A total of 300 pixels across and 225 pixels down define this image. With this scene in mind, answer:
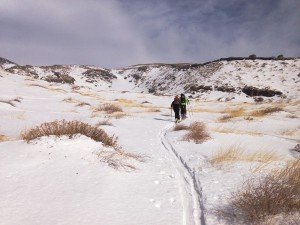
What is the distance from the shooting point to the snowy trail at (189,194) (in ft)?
14.4

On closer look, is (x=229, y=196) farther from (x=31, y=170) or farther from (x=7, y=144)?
(x=7, y=144)

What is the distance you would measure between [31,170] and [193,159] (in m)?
3.94

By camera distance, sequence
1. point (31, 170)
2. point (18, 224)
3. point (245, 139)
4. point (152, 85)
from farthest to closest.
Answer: point (152, 85)
point (245, 139)
point (31, 170)
point (18, 224)

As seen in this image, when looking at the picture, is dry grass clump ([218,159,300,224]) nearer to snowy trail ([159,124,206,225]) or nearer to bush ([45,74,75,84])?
snowy trail ([159,124,206,225])

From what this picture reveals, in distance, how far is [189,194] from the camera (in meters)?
5.35

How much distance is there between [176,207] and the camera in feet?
15.5

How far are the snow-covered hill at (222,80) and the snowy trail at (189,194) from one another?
3872cm

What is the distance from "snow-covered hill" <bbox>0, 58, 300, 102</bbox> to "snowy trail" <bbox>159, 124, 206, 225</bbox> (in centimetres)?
3872

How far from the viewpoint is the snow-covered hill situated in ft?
155

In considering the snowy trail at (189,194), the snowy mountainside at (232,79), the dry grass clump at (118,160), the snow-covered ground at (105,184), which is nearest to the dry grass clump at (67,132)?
the snow-covered ground at (105,184)

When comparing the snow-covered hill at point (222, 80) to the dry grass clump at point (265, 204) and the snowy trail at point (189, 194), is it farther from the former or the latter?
the dry grass clump at point (265, 204)

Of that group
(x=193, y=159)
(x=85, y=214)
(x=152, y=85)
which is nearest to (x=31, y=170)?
(x=85, y=214)

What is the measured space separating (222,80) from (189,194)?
172 ft

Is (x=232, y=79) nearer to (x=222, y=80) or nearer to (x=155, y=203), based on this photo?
(x=222, y=80)
